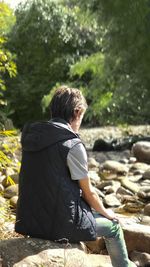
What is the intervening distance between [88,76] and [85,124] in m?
2.60

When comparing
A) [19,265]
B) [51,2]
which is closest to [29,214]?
[19,265]

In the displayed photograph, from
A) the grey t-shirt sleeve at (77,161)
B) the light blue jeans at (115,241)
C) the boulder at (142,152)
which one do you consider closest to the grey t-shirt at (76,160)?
the grey t-shirt sleeve at (77,161)

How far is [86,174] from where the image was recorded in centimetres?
363

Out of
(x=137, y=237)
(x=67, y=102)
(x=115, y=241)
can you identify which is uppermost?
(x=67, y=102)

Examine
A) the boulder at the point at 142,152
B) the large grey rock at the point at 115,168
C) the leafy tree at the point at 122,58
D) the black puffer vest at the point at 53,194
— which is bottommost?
the large grey rock at the point at 115,168

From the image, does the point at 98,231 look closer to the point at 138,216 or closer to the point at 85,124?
the point at 138,216

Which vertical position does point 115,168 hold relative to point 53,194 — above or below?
below

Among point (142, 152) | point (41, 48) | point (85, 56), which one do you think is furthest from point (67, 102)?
point (41, 48)

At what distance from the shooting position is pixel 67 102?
367 centimetres

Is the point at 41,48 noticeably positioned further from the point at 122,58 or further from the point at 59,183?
the point at 59,183

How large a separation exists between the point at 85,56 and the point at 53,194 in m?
17.7

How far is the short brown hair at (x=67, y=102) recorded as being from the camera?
3.66 meters

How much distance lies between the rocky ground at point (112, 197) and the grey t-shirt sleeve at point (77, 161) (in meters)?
0.47

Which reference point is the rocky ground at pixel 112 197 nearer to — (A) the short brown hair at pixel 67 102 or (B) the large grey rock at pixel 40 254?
(B) the large grey rock at pixel 40 254
